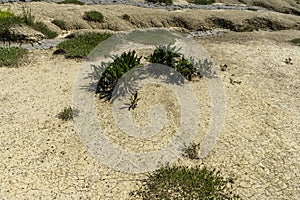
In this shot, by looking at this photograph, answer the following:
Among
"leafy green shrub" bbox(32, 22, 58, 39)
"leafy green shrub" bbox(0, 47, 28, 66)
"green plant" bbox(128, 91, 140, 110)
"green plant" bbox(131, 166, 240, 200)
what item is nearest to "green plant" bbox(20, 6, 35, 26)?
"leafy green shrub" bbox(32, 22, 58, 39)

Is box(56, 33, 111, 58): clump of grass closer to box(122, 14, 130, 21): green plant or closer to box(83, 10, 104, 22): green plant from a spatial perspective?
box(83, 10, 104, 22): green plant

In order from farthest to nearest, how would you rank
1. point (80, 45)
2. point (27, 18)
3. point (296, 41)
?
point (296, 41), point (27, 18), point (80, 45)

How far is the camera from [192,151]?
9.63 m

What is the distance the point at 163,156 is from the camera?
9.44 metres

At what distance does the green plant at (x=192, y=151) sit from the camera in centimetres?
949

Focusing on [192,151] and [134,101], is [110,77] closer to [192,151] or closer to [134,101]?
[134,101]

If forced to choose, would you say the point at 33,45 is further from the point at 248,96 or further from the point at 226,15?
the point at 226,15

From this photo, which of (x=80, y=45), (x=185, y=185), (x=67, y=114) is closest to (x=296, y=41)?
(x=80, y=45)

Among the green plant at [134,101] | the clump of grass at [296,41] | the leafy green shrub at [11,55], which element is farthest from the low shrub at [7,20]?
the clump of grass at [296,41]

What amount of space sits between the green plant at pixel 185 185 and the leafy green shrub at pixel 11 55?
10055 millimetres

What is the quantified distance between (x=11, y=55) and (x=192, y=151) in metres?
10.9

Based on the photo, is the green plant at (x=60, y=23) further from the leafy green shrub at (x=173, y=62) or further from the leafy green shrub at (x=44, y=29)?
the leafy green shrub at (x=173, y=62)

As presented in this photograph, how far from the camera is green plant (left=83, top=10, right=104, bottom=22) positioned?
21.0 m

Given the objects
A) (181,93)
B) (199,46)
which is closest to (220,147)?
(181,93)
